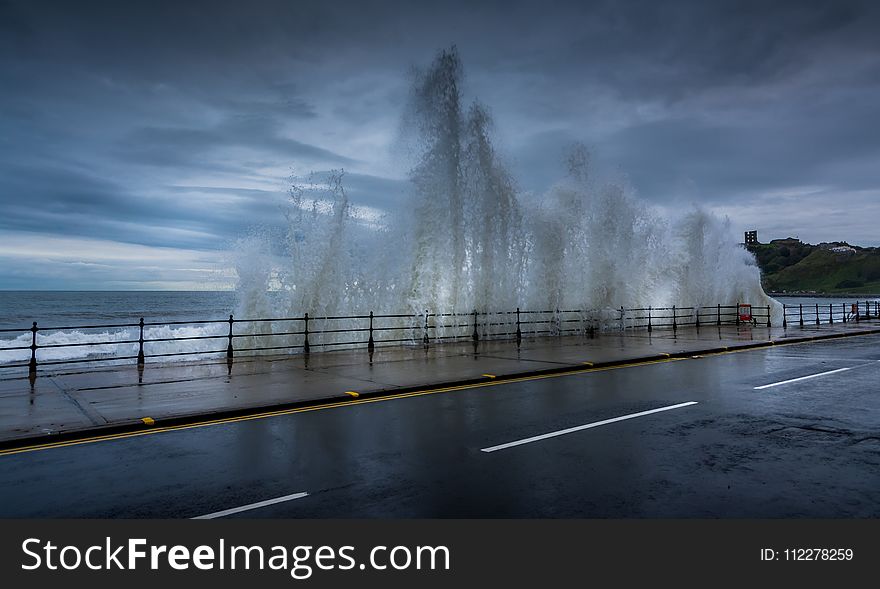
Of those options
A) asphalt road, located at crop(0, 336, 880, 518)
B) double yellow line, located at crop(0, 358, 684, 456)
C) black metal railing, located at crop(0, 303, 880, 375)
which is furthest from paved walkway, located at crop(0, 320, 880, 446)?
black metal railing, located at crop(0, 303, 880, 375)

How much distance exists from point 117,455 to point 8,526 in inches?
89.1

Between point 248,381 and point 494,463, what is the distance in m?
7.57

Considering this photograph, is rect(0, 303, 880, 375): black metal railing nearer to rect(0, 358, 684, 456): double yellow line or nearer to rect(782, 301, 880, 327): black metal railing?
rect(782, 301, 880, 327): black metal railing

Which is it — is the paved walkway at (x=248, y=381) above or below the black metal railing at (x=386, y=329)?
below

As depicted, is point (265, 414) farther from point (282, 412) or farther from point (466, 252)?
point (466, 252)

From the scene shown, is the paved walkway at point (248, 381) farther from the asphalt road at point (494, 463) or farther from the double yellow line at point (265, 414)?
the asphalt road at point (494, 463)

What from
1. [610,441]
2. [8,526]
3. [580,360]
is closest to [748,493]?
[610,441]

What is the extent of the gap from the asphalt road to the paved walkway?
0.89m

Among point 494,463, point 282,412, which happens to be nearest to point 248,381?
point 282,412

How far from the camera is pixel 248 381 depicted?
12.3 metres

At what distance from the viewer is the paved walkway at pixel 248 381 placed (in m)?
8.77

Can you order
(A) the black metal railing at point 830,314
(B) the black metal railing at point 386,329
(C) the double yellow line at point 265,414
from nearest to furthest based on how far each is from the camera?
1. (C) the double yellow line at point 265,414
2. (B) the black metal railing at point 386,329
3. (A) the black metal railing at point 830,314

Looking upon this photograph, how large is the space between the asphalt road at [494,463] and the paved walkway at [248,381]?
0.89m

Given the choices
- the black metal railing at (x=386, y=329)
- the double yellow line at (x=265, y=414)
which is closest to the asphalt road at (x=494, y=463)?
the double yellow line at (x=265, y=414)
